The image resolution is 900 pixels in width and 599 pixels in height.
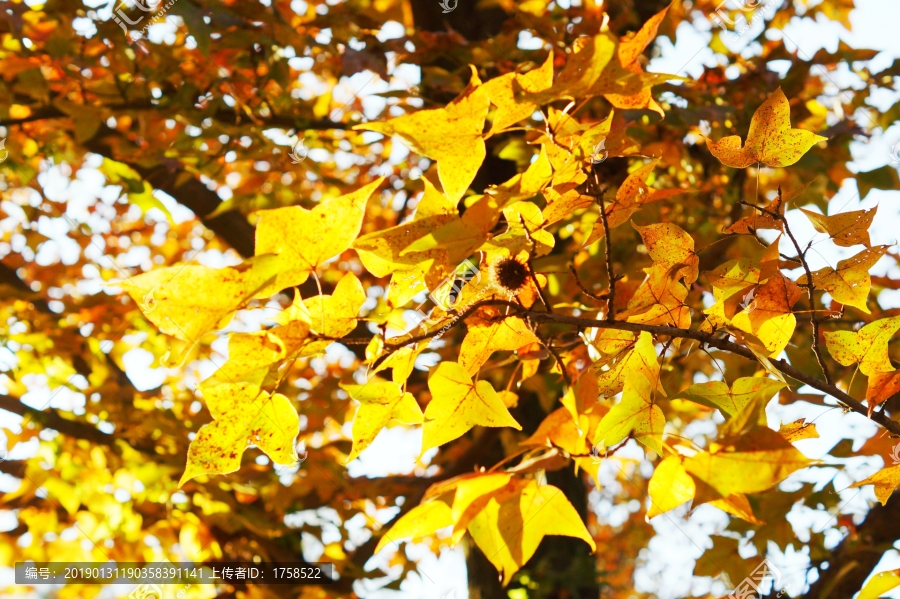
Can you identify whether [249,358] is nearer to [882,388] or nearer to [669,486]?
[669,486]

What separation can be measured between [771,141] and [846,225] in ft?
0.36

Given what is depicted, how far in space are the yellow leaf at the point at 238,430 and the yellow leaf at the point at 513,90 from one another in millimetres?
315

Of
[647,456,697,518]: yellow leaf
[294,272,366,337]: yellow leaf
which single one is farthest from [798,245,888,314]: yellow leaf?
[294,272,366,337]: yellow leaf

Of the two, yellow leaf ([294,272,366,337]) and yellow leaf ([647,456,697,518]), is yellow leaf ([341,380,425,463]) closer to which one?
yellow leaf ([294,272,366,337])

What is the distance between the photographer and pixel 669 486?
25.5 inches

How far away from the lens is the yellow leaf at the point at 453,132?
1.73 ft

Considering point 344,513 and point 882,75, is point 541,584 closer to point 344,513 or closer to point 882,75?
point 344,513

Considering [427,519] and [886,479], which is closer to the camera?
[886,479]

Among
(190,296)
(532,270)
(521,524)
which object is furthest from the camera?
(521,524)
